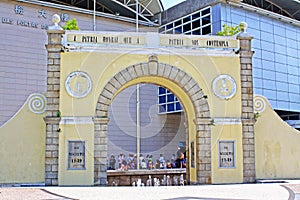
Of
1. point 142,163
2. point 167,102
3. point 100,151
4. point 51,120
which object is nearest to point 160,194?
point 100,151

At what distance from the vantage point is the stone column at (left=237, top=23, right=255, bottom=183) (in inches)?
577

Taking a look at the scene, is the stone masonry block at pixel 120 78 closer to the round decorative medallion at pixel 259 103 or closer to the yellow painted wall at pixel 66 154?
the yellow painted wall at pixel 66 154

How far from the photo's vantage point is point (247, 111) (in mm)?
14891

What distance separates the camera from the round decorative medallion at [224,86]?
583 inches

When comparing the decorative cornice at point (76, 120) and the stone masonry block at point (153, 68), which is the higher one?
the stone masonry block at point (153, 68)

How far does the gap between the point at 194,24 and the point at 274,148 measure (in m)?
11.7

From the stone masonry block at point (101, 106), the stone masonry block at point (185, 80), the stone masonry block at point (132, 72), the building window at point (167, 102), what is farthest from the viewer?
the building window at point (167, 102)

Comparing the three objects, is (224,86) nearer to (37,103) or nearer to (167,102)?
(37,103)

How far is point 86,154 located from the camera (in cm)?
1379

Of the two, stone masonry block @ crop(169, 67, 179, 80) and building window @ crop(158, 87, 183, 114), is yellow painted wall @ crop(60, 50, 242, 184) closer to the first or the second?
stone masonry block @ crop(169, 67, 179, 80)

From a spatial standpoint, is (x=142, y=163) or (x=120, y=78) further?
(x=142, y=163)

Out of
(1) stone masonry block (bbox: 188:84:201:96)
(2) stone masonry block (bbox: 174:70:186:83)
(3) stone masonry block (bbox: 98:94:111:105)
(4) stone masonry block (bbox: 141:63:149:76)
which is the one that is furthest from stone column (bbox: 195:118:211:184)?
Result: (3) stone masonry block (bbox: 98:94:111:105)

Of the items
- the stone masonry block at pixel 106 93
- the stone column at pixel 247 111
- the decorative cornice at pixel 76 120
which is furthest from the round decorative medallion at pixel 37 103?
the stone column at pixel 247 111

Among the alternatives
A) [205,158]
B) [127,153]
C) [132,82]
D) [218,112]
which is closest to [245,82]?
[218,112]
